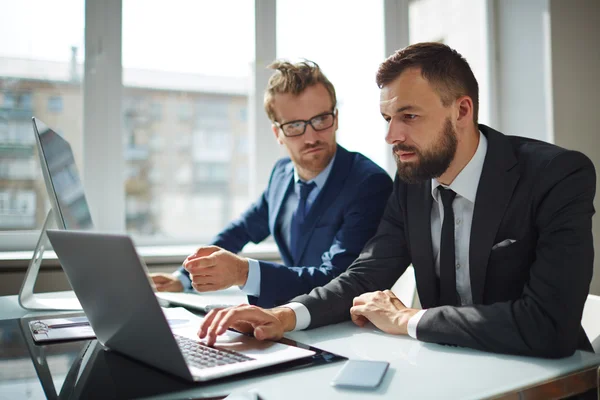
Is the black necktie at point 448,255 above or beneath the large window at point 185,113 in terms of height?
beneath

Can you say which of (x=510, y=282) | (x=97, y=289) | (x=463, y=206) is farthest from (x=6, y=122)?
(x=510, y=282)

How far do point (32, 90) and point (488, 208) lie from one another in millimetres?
2350

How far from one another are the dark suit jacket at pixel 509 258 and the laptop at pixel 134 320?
1.08 ft

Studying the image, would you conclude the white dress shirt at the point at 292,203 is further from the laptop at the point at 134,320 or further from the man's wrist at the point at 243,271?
the laptop at the point at 134,320

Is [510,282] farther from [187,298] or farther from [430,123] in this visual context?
[187,298]

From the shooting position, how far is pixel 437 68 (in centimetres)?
150

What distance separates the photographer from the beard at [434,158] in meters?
1.49

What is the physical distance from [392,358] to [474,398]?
24 cm

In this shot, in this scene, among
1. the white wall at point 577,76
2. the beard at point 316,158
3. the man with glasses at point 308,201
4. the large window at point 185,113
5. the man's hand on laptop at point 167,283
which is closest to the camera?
the man with glasses at point 308,201

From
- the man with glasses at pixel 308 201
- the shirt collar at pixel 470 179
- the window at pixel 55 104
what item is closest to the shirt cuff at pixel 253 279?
the man with glasses at pixel 308 201

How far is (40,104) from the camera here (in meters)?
2.76

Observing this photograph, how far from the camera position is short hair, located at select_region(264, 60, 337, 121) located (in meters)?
2.15

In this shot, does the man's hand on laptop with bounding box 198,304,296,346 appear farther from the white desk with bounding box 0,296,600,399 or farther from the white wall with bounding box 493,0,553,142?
the white wall with bounding box 493,0,553,142

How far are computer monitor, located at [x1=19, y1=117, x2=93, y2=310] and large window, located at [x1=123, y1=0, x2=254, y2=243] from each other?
118 centimetres
